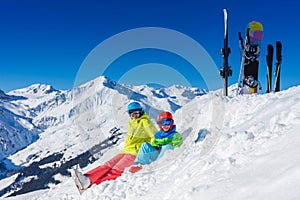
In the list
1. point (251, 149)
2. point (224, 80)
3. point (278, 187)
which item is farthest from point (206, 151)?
point (224, 80)

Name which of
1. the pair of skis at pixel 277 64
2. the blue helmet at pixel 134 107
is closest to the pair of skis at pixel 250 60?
the pair of skis at pixel 277 64

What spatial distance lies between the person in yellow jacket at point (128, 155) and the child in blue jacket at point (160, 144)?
477 mm

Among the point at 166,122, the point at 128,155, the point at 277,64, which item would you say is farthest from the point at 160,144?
the point at 277,64

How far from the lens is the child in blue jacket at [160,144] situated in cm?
791

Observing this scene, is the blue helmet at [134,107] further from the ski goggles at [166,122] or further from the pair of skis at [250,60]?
the pair of skis at [250,60]

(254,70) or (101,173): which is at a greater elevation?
(254,70)

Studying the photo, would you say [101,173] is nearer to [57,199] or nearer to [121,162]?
[121,162]

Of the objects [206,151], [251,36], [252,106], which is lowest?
[206,151]

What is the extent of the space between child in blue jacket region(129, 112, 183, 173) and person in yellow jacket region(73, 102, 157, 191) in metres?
0.48

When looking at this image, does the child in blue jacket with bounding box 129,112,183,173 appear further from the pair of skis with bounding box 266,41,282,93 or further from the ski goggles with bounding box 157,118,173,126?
the pair of skis with bounding box 266,41,282,93

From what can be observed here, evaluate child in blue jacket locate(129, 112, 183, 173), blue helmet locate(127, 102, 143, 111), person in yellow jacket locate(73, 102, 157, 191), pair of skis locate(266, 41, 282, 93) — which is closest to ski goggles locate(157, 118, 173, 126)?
child in blue jacket locate(129, 112, 183, 173)

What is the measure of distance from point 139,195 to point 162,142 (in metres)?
2.39

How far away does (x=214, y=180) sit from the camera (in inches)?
186

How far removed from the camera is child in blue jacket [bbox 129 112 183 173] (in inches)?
312
